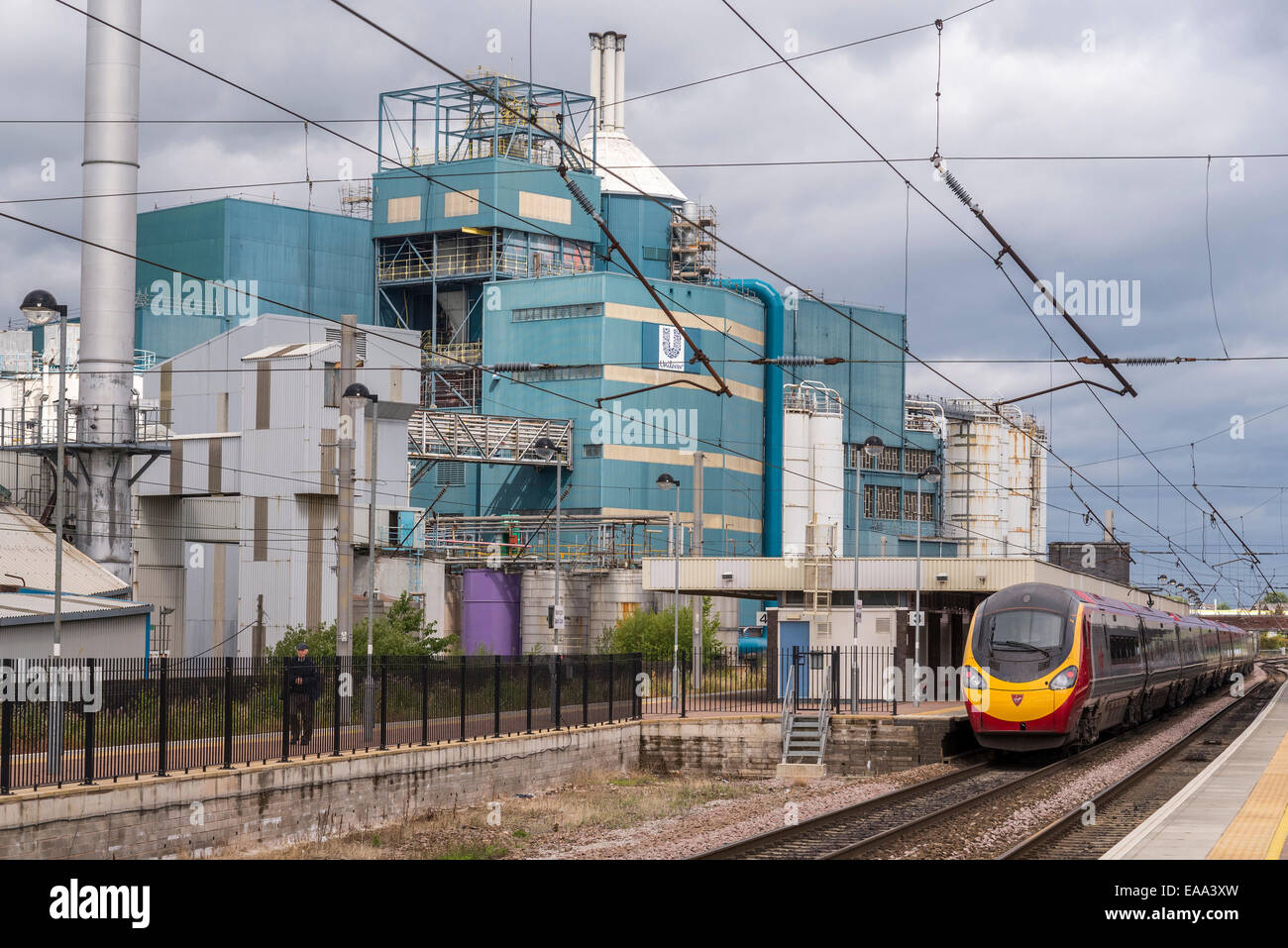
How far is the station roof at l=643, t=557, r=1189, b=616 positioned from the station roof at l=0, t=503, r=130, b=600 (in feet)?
51.3

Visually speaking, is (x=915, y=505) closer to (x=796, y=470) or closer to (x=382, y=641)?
(x=796, y=470)

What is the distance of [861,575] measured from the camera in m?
43.2

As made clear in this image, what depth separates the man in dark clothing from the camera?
23.8 metres

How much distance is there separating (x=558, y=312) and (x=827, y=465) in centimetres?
1796

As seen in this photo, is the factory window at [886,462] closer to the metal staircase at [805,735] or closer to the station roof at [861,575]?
the station roof at [861,575]

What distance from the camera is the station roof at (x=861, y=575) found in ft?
137

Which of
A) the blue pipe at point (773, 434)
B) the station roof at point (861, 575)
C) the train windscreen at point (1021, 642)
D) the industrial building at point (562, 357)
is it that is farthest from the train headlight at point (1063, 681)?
the blue pipe at point (773, 434)

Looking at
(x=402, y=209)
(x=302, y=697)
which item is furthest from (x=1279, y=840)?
(x=402, y=209)

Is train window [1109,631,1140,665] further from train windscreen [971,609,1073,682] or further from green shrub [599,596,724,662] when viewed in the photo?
green shrub [599,596,724,662]

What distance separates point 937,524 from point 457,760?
242 ft

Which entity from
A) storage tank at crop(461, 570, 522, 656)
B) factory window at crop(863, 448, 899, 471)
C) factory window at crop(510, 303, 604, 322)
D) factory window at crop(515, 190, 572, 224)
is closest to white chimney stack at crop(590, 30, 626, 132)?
factory window at crop(515, 190, 572, 224)

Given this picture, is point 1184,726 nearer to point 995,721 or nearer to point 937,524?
point 995,721
